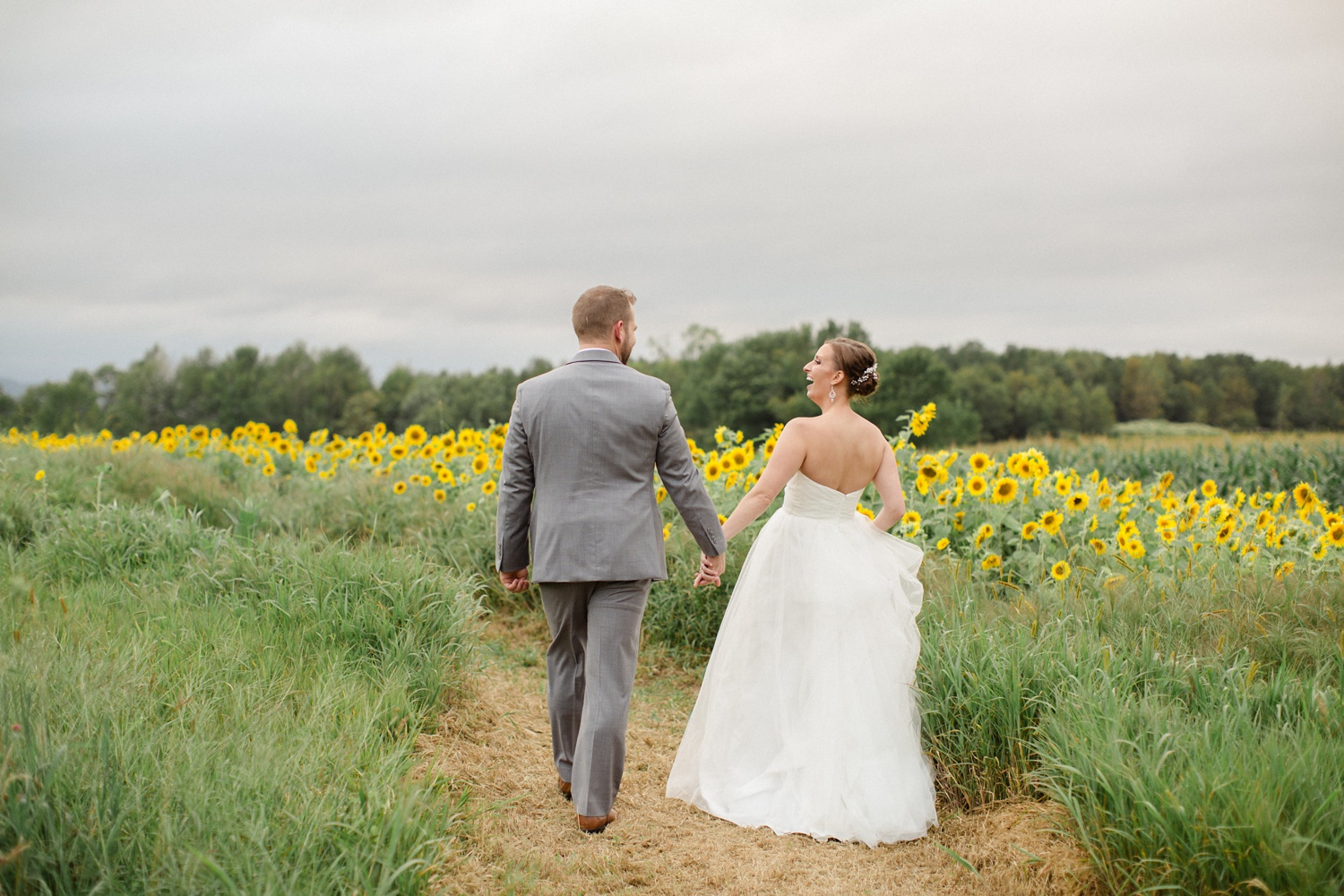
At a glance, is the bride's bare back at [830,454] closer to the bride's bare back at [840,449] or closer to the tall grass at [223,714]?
the bride's bare back at [840,449]

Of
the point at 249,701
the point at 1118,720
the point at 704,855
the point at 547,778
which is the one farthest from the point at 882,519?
the point at 249,701

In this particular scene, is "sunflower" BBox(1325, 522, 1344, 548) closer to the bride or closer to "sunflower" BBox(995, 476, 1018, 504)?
"sunflower" BBox(995, 476, 1018, 504)

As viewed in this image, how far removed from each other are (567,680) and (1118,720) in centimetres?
217

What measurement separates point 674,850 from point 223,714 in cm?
188

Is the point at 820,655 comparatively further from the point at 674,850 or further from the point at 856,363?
the point at 856,363

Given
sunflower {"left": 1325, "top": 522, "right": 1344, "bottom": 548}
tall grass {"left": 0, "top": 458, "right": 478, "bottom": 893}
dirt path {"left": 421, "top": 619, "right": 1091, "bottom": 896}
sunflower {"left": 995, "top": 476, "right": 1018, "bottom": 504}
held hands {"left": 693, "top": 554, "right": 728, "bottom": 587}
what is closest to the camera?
tall grass {"left": 0, "top": 458, "right": 478, "bottom": 893}

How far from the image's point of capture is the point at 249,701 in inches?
136

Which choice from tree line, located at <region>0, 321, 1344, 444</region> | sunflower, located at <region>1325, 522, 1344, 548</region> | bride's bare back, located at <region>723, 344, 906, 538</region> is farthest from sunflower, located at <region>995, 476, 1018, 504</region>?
tree line, located at <region>0, 321, 1344, 444</region>

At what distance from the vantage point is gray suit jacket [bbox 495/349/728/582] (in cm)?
354

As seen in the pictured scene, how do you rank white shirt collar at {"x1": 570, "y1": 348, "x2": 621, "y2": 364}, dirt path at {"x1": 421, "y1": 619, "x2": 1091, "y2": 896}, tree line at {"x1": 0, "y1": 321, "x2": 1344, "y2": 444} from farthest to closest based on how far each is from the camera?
tree line at {"x1": 0, "y1": 321, "x2": 1344, "y2": 444}
white shirt collar at {"x1": 570, "y1": 348, "x2": 621, "y2": 364}
dirt path at {"x1": 421, "y1": 619, "x2": 1091, "y2": 896}

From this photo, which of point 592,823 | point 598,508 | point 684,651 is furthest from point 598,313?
point 684,651

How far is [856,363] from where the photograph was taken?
4152 millimetres

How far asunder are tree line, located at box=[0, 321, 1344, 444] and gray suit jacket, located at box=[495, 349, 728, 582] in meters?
40.5

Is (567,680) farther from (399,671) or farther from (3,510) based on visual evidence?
(3,510)
